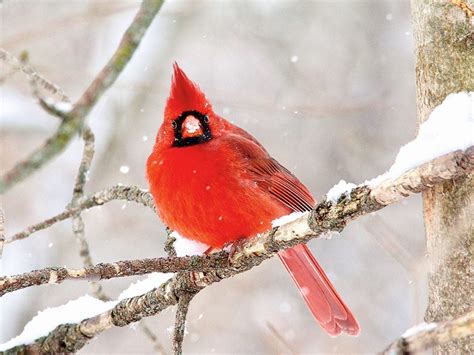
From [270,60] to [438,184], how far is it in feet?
19.6

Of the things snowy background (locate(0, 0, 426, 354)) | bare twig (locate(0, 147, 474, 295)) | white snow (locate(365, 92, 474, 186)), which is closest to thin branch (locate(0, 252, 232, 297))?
bare twig (locate(0, 147, 474, 295))

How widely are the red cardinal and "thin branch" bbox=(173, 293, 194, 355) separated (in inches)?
18.6

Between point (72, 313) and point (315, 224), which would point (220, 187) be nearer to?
point (72, 313)

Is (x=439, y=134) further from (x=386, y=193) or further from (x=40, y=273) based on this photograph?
(x=40, y=273)

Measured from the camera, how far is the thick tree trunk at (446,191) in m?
1.94

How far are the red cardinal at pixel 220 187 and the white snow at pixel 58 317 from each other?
1.75 feet

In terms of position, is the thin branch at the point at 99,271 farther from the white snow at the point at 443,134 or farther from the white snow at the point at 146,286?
the white snow at the point at 443,134

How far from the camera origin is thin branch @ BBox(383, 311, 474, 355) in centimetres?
135

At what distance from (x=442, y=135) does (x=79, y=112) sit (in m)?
1.72

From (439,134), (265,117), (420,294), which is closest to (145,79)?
(265,117)

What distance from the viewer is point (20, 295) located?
22.0 ft

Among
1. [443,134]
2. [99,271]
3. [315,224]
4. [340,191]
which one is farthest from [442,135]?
[99,271]

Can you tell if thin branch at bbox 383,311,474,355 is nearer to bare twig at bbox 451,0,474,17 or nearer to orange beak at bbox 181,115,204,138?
bare twig at bbox 451,0,474,17

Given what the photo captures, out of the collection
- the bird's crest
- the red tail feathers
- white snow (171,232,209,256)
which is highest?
the bird's crest
